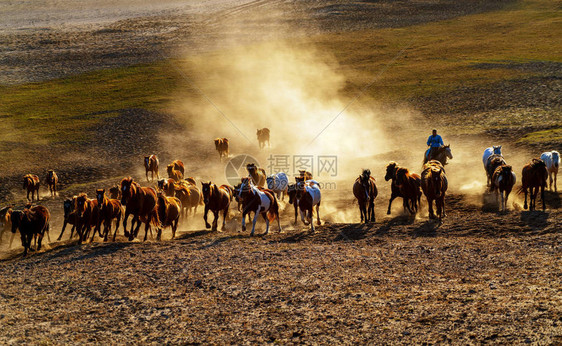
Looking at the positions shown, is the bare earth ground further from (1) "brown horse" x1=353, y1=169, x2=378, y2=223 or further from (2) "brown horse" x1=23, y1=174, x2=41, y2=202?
(2) "brown horse" x1=23, y1=174, x2=41, y2=202

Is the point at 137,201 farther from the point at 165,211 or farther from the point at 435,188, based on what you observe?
the point at 435,188

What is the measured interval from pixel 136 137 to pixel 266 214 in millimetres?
27194

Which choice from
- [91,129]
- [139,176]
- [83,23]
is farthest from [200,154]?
[83,23]

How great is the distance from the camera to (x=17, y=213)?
20.9 m

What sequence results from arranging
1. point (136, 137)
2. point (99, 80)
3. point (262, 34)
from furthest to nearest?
point (262, 34) → point (99, 80) → point (136, 137)

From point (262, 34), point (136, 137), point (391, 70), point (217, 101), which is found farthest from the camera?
point (262, 34)

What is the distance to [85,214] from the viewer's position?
20.7 m

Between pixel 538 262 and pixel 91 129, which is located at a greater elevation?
pixel 91 129

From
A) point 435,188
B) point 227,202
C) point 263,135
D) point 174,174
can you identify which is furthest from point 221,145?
point 435,188

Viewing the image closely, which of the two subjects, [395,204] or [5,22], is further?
[5,22]

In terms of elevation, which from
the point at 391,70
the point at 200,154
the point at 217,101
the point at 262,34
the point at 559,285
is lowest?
the point at 559,285

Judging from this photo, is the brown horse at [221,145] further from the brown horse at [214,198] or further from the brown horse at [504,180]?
the brown horse at [504,180]

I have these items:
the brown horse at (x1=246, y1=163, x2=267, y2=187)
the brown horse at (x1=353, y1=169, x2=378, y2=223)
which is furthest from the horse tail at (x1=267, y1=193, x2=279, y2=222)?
the brown horse at (x1=246, y1=163, x2=267, y2=187)

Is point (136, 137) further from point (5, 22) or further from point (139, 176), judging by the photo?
point (5, 22)
